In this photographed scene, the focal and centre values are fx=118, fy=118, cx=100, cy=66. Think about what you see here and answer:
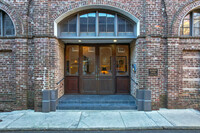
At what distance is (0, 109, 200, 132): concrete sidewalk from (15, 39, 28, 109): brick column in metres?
0.50

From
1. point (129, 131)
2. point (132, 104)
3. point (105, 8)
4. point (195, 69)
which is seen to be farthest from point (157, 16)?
point (129, 131)

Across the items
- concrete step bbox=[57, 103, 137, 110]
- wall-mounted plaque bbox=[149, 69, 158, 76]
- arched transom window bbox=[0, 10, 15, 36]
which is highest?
arched transom window bbox=[0, 10, 15, 36]

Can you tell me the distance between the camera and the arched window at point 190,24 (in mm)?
5473

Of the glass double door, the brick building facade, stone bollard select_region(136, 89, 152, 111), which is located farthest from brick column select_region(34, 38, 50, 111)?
stone bollard select_region(136, 89, 152, 111)

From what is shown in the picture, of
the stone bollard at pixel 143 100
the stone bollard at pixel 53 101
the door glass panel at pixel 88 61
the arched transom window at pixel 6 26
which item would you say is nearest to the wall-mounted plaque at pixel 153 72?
the stone bollard at pixel 143 100

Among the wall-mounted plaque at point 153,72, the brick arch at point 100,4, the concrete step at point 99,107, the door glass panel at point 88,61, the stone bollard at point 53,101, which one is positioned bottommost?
the concrete step at point 99,107

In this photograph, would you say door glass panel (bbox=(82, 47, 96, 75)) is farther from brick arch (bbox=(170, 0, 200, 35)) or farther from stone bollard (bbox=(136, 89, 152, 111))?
brick arch (bbox=(170, 0, 200, 35))

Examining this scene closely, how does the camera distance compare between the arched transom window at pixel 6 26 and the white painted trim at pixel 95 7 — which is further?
the arched transom window at pixel 6 26

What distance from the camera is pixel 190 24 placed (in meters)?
5.50

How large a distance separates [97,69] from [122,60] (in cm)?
151

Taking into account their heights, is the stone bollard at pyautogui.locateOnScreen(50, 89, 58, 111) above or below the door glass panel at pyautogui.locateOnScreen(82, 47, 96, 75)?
below

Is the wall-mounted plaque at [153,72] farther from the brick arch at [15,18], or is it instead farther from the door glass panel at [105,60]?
the brick arch at [15,18]

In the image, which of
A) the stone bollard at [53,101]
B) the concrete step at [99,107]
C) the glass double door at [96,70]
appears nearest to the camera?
the stone bollard at [53,101]

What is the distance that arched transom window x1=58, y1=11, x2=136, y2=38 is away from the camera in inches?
223
